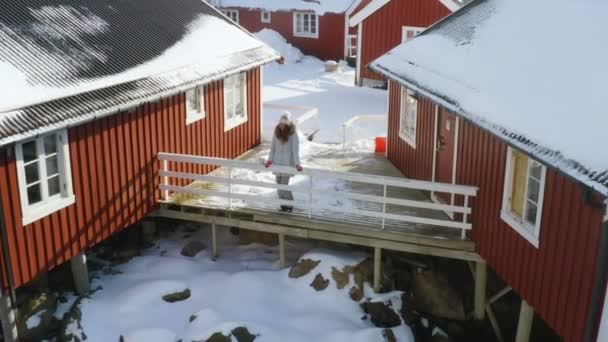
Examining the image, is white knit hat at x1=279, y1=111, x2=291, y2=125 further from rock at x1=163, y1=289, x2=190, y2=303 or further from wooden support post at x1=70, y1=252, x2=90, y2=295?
wooden support post at x1=70, y1=252, x2=90, y2=295

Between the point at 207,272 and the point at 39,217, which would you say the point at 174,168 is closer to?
the point at 207,272

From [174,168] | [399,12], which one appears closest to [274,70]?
[399,12]

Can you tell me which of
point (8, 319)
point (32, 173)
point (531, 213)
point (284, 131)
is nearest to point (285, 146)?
point (284, 131)

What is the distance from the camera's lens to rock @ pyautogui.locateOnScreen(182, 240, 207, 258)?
12491 mm

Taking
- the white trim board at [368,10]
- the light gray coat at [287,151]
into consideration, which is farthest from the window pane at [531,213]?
the white trim board at [368,10]

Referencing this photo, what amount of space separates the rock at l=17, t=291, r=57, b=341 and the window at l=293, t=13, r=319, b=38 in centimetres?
2656

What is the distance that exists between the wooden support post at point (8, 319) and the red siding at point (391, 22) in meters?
16.6

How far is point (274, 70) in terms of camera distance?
106 ft

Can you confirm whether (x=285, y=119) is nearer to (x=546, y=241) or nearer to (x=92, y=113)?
(x=92, y=113)

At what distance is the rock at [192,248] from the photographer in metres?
12.5

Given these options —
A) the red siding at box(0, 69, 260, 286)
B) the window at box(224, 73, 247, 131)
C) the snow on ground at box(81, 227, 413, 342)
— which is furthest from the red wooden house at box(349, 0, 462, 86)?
the snow on ground at box(81, 227, 413, 342)

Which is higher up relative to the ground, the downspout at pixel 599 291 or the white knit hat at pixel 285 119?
the white knit hat at pixel 285 119

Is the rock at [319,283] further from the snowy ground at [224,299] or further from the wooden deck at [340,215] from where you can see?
the wooden deck at [340,215]

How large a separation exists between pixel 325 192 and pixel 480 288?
298 centimetres
